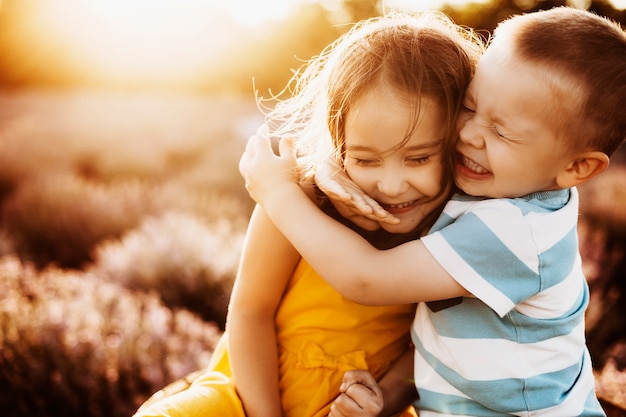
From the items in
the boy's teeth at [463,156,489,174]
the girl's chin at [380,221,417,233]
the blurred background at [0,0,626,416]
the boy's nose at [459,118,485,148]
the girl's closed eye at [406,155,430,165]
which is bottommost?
the blurred background at [0,0,626,416]

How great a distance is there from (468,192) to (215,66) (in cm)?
1246

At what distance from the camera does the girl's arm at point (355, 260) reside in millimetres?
1309

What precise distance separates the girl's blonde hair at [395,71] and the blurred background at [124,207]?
43cm

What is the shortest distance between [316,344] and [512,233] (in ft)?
2.25

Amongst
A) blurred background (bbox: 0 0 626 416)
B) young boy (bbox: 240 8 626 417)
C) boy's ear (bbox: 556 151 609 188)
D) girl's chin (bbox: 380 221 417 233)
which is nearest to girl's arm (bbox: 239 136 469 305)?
young boy (bbox: 240 8 626 417)

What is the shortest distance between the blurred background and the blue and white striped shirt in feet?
2.66

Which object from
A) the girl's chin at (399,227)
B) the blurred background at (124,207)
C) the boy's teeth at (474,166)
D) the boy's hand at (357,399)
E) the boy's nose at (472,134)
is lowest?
the blurred background at (124,207)

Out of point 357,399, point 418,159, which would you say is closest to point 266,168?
point 418,159

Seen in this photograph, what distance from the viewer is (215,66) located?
520 inches

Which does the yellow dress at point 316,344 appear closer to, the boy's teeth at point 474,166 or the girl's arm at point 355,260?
the girl's arm at point 355,260

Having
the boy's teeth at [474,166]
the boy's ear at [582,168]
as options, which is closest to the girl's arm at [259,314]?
the boy's teeth at [474,166]

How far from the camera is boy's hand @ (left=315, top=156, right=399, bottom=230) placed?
4.52ft

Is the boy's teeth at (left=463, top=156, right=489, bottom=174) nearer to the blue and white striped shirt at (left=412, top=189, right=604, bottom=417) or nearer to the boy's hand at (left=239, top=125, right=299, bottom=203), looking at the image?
the blue and white striped shirt at (left=412, top=189, right=604, bottom=417)

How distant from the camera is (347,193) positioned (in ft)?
4.54
